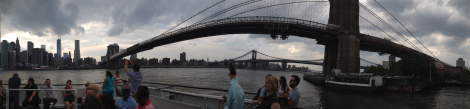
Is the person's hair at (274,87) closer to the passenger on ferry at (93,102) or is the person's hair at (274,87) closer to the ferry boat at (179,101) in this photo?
the ferry boat at (179,101)

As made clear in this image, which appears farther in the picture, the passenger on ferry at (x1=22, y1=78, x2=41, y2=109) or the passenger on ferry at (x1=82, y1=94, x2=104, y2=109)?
the passenger on ferry at (x1=22, y1=78, x2=41, y2=109)

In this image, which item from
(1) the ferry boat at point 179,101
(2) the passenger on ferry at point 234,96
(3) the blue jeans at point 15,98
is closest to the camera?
(2) the passenger on ferry at point 234,96

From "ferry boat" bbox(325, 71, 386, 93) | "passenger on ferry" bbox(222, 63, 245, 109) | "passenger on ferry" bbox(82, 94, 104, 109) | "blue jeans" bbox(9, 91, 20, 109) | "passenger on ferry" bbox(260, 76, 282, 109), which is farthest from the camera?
"ferry boat" bbox(325, 71, 386, 93)

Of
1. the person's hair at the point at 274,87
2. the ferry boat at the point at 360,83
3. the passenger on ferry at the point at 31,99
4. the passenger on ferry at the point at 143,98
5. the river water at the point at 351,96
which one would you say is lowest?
the river water at the point at 351,96

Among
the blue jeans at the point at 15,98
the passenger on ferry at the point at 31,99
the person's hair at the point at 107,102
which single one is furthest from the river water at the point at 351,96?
the person's hair at the point at 107,102

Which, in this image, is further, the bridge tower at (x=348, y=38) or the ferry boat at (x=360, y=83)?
the bridge tower at (x=348, y=38)

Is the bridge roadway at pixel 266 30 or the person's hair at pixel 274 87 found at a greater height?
the bridge roadway at pixel 266 30

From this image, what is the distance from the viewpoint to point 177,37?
141 ft

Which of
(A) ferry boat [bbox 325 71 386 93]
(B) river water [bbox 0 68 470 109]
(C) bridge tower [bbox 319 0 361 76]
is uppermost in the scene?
(C) bridge tower [bbox 319 0 361 76]

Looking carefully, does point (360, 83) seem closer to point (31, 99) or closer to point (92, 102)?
point (31, 99)

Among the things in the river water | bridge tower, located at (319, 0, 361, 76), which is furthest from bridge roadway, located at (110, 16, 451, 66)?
the river water

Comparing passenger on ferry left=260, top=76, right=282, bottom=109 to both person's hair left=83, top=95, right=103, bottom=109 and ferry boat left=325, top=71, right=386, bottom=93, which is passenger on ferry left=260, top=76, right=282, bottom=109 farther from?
ferry boat left=325, top=71, right=386, bottom=93

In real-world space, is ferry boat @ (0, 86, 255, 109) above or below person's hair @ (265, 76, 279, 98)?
below

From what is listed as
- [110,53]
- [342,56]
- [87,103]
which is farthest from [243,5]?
[110,53]
